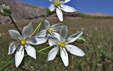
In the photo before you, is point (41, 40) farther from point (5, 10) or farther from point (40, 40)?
point (5, 10)

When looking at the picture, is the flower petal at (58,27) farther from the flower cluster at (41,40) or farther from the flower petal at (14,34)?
the flower petal at (14,34)

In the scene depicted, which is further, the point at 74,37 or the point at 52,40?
the point at 74,37

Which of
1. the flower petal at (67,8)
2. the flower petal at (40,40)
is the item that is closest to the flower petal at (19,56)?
the flower petal at (40,40)

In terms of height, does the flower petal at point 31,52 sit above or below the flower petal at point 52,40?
below

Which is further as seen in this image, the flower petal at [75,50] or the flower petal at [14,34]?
the flower petal at [75,50]

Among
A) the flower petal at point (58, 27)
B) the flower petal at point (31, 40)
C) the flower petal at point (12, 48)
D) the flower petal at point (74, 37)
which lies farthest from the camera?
the flower petal at point (58, 27)

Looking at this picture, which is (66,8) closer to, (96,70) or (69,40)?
(69,40)

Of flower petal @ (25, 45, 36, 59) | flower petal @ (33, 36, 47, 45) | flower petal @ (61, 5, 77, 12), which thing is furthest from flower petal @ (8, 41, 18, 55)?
flower petal @ (61, 5, 77, 12)

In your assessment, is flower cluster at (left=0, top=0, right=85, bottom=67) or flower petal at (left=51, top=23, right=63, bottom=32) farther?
flower petal at (left=51, top=23, right=63, bottom=32)

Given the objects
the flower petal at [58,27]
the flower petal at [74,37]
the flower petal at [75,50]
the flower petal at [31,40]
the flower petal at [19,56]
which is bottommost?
the flower petal at [75,50]

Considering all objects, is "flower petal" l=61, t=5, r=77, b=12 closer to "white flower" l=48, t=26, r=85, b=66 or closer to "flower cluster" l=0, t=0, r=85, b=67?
"flower cluster" l=0, t=0, r=85, b=67

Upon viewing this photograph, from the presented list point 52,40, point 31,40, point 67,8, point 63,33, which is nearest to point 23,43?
point 31,40

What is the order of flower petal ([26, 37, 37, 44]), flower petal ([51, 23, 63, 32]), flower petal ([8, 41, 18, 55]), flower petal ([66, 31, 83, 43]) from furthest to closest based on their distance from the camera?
flower petal ([51, 23, 63, 32]), flower petal ([66, 31, 83, 43]), flower petal ([26, 37, 37, 44]), flower petal ([8, 41, 18, 55])
